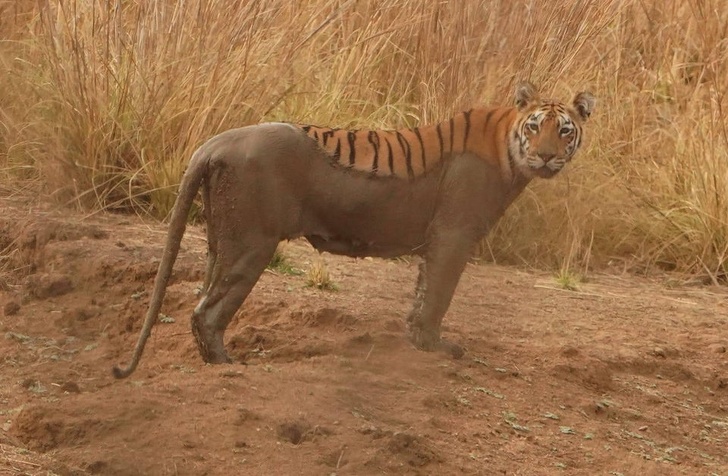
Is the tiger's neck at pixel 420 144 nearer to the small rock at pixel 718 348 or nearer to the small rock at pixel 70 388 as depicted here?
the small rock at pixel 70 388

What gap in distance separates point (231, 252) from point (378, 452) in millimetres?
1015

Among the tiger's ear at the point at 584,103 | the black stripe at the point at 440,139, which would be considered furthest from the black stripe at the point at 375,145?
the tiger's ear at the point at 584,103

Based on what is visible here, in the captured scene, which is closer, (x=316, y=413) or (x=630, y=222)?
(x=316, y=413)

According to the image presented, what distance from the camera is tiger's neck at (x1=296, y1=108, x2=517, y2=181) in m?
4.96

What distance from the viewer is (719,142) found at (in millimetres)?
7902

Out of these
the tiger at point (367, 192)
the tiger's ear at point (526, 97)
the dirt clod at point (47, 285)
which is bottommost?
the dirt clod at point (47, 285)

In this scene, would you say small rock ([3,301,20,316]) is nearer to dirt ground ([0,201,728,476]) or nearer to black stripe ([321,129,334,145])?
dirt ground ([0,201,728,476])

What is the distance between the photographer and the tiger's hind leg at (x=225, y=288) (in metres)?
4.75

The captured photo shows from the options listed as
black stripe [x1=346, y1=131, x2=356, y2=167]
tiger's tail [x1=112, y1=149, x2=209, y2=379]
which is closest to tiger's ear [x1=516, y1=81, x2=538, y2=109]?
black stripe [x1=346, y1=131, x2=356, y2=167]

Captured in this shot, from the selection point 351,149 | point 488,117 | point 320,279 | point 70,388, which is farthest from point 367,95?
point 70,388

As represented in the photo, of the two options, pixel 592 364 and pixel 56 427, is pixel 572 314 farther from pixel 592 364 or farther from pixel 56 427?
pixel 56 427

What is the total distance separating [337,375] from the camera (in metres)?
4.71

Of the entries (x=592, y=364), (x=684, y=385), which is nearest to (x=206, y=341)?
(x=592, y=364)

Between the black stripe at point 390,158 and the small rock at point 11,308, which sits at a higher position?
the black stripe at point 390,158
